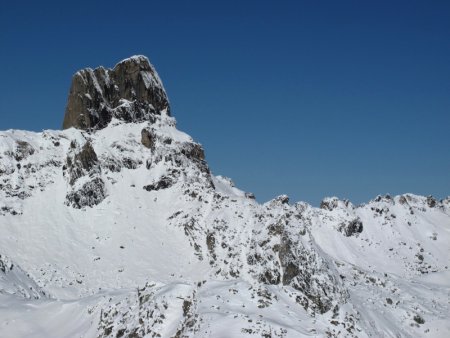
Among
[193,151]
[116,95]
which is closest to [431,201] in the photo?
[193,151]

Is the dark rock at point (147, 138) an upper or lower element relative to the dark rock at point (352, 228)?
upper

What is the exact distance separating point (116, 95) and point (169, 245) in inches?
1479

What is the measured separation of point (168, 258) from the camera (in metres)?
66.6

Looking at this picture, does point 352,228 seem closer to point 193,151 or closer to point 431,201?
point 431,201

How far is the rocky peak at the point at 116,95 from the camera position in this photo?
91375mm

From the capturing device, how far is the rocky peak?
91.4 metres

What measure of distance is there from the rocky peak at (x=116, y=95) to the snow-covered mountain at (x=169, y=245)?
234 millimetres

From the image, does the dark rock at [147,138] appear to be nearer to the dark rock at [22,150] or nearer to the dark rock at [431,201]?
the dark rock at [22,150]

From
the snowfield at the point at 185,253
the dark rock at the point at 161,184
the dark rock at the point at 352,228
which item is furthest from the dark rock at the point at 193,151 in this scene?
the dark rock at the point at 352,228

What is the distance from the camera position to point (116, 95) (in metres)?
96.4

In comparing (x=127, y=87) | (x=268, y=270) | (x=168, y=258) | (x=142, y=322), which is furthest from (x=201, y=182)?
(x=142, y=322)

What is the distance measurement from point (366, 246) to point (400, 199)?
1664cm

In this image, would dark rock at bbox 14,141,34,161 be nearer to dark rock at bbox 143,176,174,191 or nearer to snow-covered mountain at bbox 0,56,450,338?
snow-covered mountain at bbox 0,56,450,338

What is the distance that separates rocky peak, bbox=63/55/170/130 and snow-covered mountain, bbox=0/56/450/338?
23 centimetres
